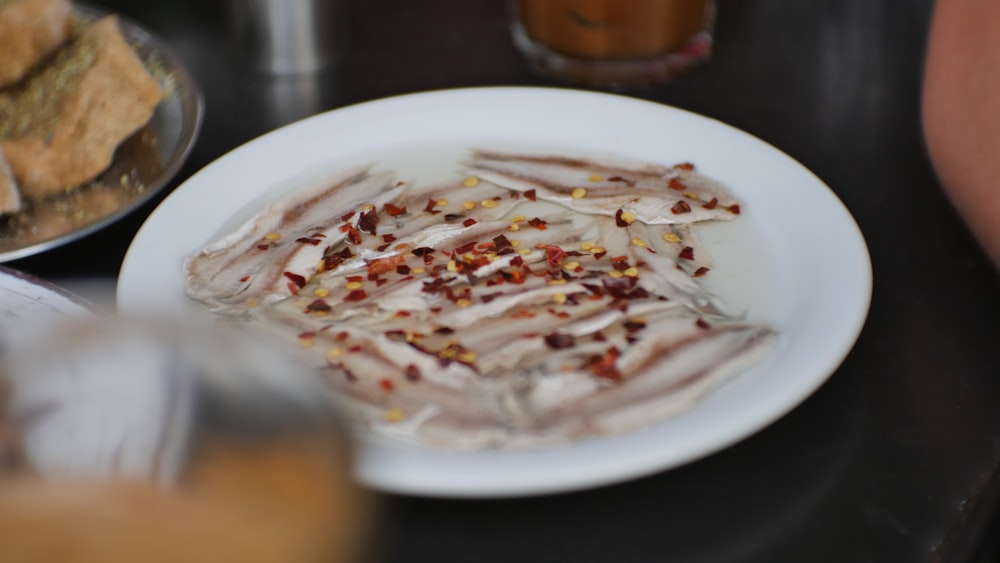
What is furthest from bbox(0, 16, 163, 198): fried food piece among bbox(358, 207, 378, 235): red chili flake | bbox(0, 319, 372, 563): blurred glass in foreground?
bbox(0, 319, 372, 563): blurred glass in foreground

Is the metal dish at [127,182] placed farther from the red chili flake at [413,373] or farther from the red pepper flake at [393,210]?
the red chili flake at [413,373]

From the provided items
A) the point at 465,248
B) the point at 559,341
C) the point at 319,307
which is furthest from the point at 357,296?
the point at 559,341

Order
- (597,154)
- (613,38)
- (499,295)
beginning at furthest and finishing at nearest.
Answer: (613,38)
(597,154)
(499,295)

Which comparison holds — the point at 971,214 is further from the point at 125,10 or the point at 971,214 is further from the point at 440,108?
the point at 125,10

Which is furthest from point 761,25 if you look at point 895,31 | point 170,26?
point 170,26

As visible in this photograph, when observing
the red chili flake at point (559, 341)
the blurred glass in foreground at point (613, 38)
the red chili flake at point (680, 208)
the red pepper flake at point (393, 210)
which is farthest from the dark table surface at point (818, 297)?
the red pepper flake at point (393, 210)

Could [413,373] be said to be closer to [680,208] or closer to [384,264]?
[384,264]
